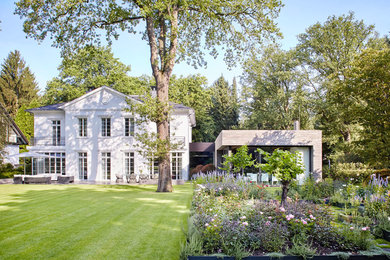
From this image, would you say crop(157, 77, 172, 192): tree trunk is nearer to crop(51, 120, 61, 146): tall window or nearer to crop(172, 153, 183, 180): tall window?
crop(172, 153, 183, 180): tall window

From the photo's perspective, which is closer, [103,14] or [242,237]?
[242,237]

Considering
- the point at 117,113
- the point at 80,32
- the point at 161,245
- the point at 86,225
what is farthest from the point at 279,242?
the point at 117,113

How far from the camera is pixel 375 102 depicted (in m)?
15.6

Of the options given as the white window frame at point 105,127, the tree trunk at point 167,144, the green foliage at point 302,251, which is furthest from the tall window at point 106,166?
the green foliage at point 302,251

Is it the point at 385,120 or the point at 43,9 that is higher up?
the point at 43,9

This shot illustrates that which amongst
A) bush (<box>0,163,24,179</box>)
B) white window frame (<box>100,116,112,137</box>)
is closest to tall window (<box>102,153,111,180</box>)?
white window frame (<box>100,116,112,137</box>)

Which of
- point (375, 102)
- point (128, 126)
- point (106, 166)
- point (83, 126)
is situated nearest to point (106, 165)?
point (106, 166)

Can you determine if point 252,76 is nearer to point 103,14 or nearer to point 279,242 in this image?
point 103,14

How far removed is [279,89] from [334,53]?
19.3 ft

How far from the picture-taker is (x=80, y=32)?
1770cm

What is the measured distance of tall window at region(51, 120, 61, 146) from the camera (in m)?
26.6

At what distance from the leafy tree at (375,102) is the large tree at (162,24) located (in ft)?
16.7

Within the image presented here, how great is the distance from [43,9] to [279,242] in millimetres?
16048

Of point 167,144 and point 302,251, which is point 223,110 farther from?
point 302,251
